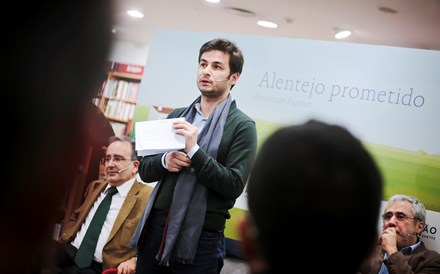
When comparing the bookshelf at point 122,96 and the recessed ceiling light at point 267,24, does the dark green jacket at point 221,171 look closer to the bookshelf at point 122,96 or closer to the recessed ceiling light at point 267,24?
the recessed ceiling light at point 267,24

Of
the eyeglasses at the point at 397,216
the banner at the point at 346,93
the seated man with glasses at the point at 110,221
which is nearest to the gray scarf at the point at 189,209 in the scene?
the banner at the point at 346,93

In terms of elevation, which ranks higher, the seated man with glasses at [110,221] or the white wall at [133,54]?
the white wall at [133,54]

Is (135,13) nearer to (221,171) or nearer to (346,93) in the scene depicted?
(346,93)

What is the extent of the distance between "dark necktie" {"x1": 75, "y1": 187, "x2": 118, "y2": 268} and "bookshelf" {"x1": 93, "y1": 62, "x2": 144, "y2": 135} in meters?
3.83

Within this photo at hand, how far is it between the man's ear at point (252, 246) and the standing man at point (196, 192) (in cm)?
124

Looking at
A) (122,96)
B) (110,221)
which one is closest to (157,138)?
(110,221)

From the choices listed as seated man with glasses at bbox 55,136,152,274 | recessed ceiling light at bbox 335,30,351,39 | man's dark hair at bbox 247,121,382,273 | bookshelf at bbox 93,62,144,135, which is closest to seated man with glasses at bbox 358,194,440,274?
seated man with glasses at bbox 55,136,152,274

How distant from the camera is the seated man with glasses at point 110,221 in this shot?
2.85m

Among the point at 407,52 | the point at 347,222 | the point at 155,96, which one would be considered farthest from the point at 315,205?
the point at 155,96

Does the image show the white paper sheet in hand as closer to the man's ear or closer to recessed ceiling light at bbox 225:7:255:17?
the man's ear

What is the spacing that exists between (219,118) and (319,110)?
37.7 inches

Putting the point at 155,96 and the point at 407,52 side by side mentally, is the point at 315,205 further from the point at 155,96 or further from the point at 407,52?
the point at 155,96

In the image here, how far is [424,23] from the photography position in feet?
13.6

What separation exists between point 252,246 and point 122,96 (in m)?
6.46
